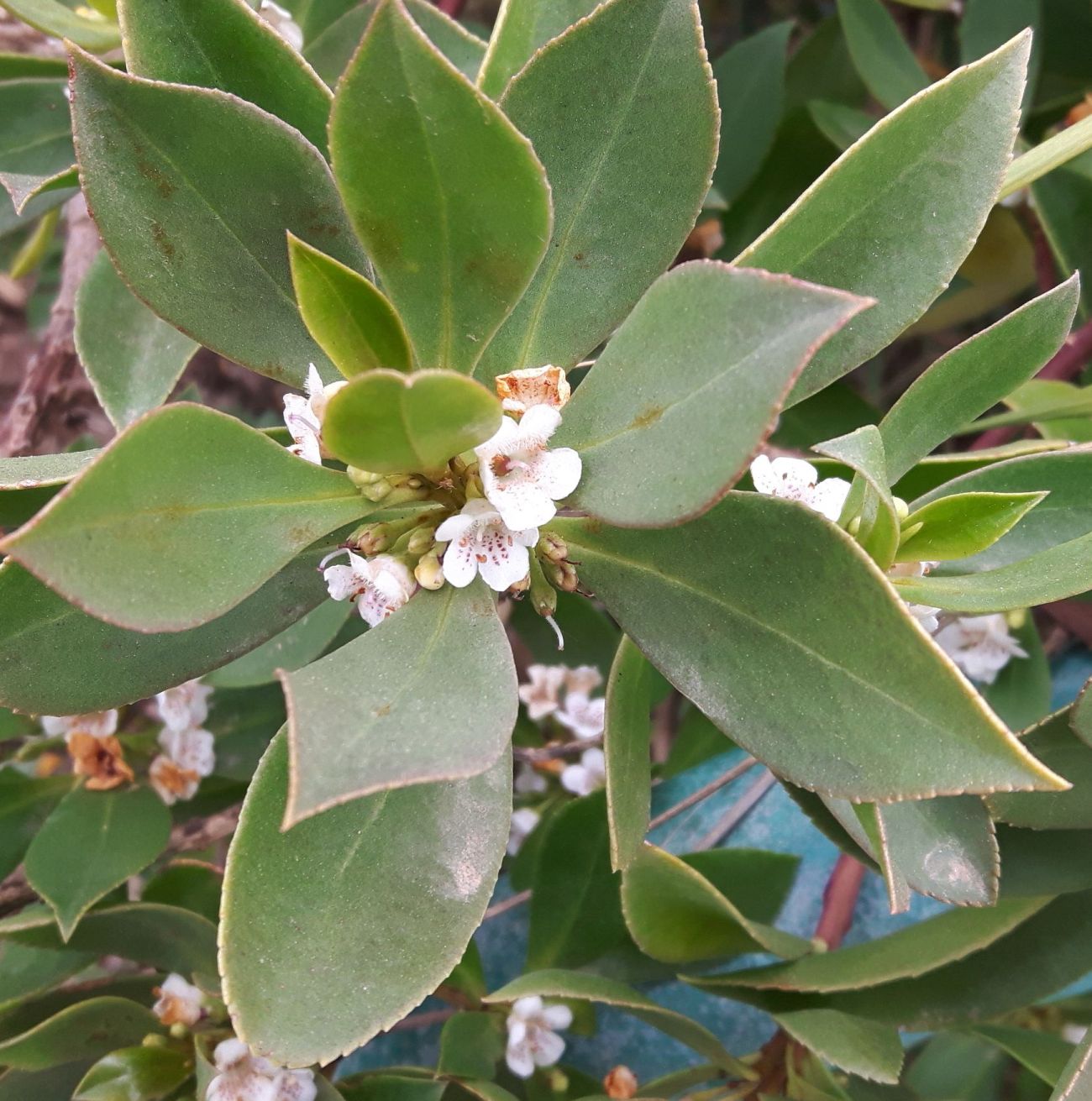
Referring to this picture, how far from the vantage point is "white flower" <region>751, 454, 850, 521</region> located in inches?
30.7

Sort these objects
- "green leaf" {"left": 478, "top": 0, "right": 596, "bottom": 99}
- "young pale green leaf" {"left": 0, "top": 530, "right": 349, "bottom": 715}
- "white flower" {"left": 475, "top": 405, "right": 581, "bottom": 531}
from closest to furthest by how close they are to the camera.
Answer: "white flower" {"left": 475, "top": 405, "right": 581, "bottom": 531}, "young pale green leaf" {"left": 0, "top": 530, "right": 349, "bottom": 715}, "green leaf" {"left": 478, "top": 0, "right": 596, "bottom": 99}

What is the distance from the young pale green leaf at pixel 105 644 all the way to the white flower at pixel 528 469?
195 mm

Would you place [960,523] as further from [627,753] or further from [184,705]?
[184,705]

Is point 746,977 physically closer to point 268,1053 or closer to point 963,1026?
point 963,1026

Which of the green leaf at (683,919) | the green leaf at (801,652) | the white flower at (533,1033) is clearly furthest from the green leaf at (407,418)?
the white flower at (533,1033)

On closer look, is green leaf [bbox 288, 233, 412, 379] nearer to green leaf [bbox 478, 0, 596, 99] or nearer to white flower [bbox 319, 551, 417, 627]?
white flower [bbox 319, 551, 417, 627]

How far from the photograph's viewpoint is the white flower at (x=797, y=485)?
780 millimetres

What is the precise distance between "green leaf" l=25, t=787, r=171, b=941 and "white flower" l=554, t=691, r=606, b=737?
51 centimetres

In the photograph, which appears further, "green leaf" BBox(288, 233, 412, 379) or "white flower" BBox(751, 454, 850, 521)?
"white flower" BBox(751, 454, 850, 521)

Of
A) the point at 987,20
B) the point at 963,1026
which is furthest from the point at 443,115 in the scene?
the point at 987,20

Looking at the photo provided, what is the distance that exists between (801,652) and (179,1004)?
822 mm

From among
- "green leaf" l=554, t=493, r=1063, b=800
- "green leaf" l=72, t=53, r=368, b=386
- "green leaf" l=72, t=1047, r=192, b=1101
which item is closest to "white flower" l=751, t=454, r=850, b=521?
"green leaf" l=554, t=493, r=1063, b=800

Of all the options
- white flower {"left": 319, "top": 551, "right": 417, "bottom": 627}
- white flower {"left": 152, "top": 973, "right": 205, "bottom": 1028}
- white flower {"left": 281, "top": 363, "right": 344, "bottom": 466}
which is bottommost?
white flower {"left": 152, "top": 973, "right": 205, "bottom": 1028}

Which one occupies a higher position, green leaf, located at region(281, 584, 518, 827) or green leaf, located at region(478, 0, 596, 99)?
green leaf, located at region(478, 0, 596, 99)
